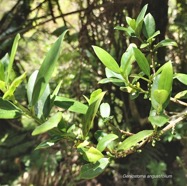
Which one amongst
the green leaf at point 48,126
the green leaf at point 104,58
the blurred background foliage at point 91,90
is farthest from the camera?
the blurred background foliage at point 91,90

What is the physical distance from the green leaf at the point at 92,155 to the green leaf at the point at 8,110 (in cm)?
10

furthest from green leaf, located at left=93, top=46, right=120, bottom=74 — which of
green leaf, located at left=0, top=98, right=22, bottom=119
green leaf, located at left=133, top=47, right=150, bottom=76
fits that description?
green leaf, located at left=0, top=98, right=22, bottom=119

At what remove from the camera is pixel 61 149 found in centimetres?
102

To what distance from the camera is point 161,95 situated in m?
0.43

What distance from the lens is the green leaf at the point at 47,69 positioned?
0.43 metres

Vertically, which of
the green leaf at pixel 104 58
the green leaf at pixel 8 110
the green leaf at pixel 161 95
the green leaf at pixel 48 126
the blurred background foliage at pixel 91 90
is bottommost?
the blurred background foliage at pixel 91 90

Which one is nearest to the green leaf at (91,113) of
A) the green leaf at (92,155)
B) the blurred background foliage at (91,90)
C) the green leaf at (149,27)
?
the green leaf at (92,155)

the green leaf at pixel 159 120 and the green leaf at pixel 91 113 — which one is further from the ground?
the green leaf at pixel 91 113

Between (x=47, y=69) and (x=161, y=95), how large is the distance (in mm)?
144

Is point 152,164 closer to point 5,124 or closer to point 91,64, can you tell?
point 91,64

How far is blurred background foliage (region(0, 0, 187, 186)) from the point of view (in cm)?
90

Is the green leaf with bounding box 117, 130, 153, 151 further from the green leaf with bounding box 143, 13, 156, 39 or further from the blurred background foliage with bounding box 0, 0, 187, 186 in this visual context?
the blurred background foliage with bounding box 0, 0, 187, 186

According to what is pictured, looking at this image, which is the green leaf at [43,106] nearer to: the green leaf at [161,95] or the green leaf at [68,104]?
the green leaf at [68,104]

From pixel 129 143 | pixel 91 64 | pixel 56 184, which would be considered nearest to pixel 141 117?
pixel 91 64
